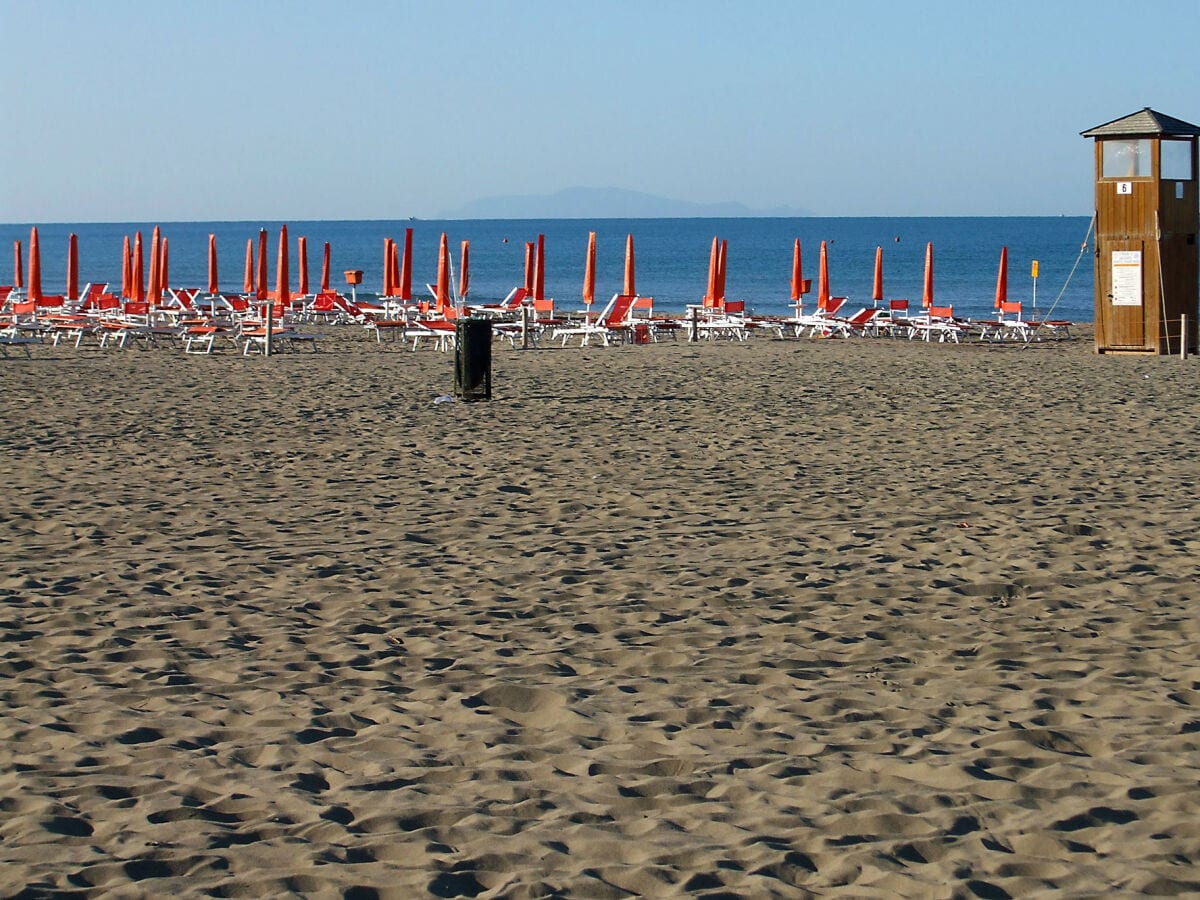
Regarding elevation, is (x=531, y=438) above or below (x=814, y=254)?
below

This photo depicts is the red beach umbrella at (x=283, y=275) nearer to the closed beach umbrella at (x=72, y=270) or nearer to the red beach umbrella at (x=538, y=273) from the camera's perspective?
the closed beach umbrella at (x=72, y=270)

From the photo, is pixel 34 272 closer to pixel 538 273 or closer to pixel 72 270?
pixel 72 270

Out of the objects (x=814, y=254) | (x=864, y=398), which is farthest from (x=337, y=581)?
(x=814, y=254)

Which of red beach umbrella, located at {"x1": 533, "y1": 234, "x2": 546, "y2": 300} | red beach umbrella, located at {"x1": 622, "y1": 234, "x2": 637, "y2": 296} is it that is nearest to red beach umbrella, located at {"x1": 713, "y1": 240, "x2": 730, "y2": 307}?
red beach umbrella, located at {"x1": 622, "y1": 234, "x2": 637, "y2": 296}

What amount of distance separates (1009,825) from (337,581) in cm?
312

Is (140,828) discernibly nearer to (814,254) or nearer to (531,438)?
(531,438)

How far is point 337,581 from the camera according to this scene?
5.74 metres

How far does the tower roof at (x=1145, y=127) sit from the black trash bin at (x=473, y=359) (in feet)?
27.7

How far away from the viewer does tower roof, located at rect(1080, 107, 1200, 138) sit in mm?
16391

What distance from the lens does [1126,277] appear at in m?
16.7

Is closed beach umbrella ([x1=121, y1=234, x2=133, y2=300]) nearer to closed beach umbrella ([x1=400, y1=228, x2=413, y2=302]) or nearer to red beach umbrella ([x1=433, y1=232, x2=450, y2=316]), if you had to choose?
closed beach umbrella ([x1=400, y1=228, x2=413, y2=302])

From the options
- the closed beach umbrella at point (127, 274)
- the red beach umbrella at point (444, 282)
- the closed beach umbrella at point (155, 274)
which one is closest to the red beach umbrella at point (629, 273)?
the red beach umbrella at point (444, 282)

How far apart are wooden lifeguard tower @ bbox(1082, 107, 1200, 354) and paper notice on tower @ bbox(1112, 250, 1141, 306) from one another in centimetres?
1

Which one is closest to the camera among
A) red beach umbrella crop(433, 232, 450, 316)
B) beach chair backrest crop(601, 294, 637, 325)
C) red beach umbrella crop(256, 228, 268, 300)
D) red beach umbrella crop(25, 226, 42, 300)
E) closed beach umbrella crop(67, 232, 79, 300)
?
beach chair backrest crop(601, 294, 637, 325)
